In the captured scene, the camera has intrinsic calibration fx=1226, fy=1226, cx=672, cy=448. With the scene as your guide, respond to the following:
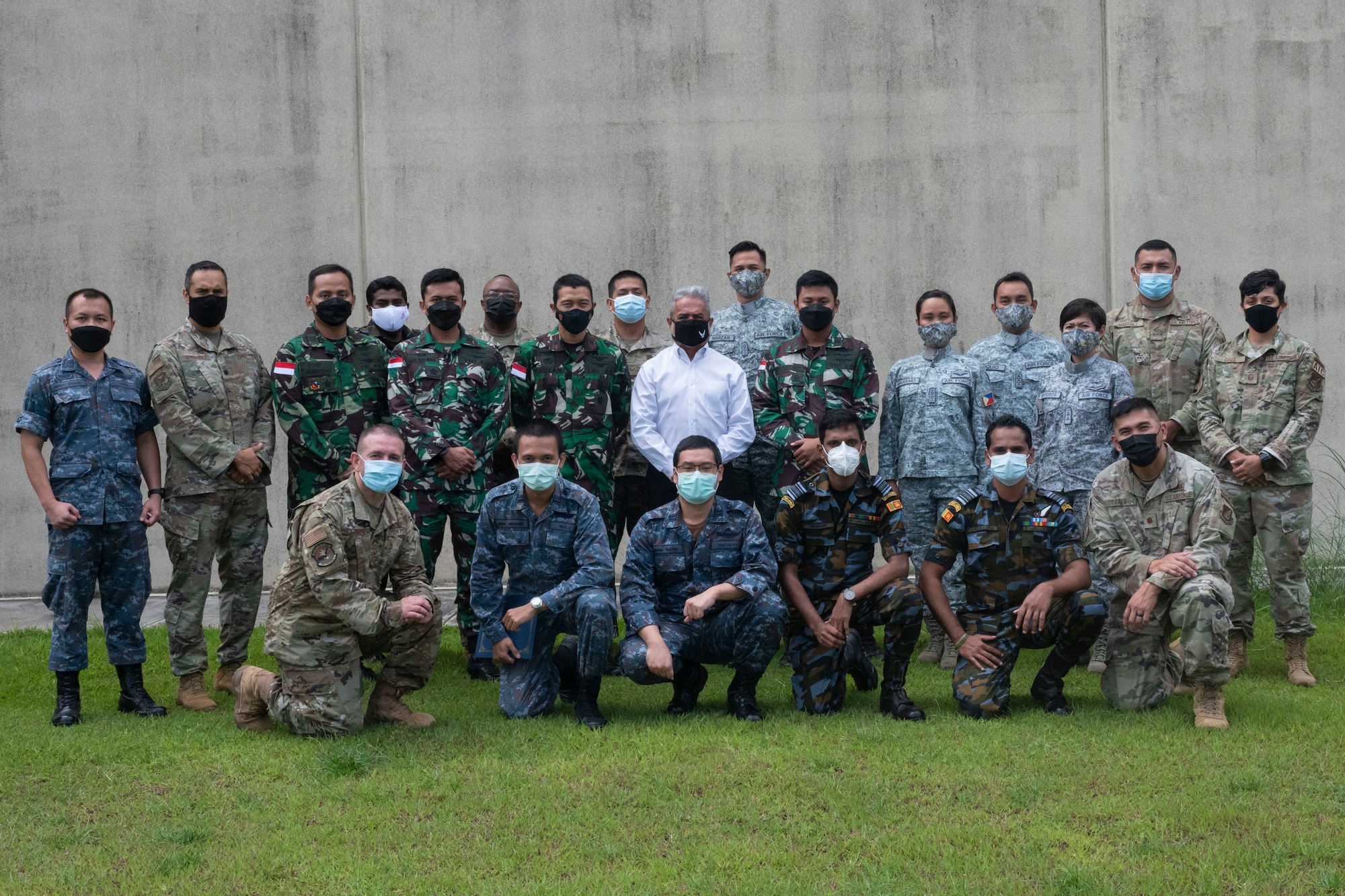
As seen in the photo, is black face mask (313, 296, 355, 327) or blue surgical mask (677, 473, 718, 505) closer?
blue surgical mask (677, 473, 718, 505)

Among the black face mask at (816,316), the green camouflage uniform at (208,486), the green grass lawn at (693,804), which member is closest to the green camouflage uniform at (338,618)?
the green grass lawn at (693,804)

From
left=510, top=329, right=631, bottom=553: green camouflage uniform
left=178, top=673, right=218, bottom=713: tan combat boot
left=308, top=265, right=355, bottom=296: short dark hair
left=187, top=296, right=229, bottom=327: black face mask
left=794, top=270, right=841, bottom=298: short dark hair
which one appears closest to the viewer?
left=178, top=673, right=218, bottom=713: tan combat boot

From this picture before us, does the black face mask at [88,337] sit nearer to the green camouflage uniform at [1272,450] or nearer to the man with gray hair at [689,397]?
Answer: the man with gray hair at [689,397]

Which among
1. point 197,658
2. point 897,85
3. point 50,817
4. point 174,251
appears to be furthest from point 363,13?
point 50,817

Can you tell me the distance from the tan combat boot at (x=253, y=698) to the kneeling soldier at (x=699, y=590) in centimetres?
155

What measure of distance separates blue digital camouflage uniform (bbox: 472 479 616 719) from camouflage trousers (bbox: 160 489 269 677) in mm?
1322

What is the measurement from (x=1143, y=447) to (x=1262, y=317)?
1408mm

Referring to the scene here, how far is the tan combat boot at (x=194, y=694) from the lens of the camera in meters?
6.00

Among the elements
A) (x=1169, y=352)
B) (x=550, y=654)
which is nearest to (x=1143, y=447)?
(x=1169, y=352)

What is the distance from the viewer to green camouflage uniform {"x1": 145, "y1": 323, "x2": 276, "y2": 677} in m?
6.02

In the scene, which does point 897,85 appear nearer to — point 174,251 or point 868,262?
point 868,262

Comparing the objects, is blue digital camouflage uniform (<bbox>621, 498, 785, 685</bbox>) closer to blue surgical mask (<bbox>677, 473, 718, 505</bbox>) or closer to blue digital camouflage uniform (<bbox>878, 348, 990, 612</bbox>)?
blue surgical mask (<bbox>677, 473, 718, 505</bbox>)

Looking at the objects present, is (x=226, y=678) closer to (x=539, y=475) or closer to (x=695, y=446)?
(x=539, y=475)

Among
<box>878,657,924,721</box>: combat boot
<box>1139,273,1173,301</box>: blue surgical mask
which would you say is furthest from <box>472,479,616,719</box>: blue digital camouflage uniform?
<box>1139,273,1173,301</box>: blue surgical mask
